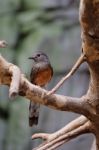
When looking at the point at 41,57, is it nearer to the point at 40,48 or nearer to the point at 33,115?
the point at 33,115

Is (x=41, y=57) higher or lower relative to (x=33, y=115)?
higher

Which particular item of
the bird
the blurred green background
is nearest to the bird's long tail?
the bird

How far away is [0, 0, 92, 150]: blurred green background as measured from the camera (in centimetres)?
427

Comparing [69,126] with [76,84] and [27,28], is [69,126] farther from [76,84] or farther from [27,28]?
[27,28]

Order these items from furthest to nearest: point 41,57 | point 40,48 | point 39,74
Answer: point 40,48
point 41,57
point 39,74

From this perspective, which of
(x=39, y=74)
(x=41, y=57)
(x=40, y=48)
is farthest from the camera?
(x=40, y=48)

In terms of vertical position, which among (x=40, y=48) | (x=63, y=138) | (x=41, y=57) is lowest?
(x=40, y=48)

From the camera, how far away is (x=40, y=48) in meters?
4.33

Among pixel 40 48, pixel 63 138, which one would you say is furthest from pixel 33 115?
pixel 40 48

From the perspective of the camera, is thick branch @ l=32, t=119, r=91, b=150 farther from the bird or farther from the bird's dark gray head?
the bird's dark gray head

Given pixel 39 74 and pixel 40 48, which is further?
pixel 40 48

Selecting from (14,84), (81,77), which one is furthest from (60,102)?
(81,77)

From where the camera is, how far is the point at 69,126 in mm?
2111

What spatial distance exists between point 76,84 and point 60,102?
100 inches
